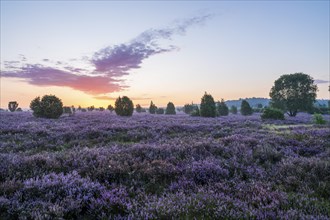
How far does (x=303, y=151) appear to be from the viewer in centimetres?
955

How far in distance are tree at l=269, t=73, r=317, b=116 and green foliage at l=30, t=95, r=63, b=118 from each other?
134ft

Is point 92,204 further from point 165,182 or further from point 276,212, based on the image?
point 276,212

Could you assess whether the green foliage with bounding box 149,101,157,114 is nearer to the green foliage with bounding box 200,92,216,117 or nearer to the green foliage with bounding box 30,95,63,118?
the green foliage with bounding box 200,92,216,117

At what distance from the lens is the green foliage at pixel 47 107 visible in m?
28.6

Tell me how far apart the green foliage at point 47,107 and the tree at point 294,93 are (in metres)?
40.8

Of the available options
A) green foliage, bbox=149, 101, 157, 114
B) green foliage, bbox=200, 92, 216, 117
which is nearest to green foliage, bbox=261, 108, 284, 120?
green foliage, bbox=200, 92, 216, 117

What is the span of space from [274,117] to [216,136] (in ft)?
74.9

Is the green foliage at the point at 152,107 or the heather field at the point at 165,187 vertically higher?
the green foliage at the point at 152,107

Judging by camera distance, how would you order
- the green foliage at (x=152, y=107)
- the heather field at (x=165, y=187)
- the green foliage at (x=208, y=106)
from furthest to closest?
the green foliage at (x=152, y=107) → the green foliage at (x=208, y=106) → the heather field at (x=165, y=187)

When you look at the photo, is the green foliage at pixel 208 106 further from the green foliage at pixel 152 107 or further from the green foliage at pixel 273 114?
the green foliage at pixel 152 107

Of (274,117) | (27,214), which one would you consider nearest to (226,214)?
(27,214)

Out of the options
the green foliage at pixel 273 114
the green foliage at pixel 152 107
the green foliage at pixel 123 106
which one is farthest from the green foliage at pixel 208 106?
the green foliage at pixel 152 107

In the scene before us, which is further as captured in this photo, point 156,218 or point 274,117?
point 274,117

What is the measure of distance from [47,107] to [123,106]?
42.1 ft
